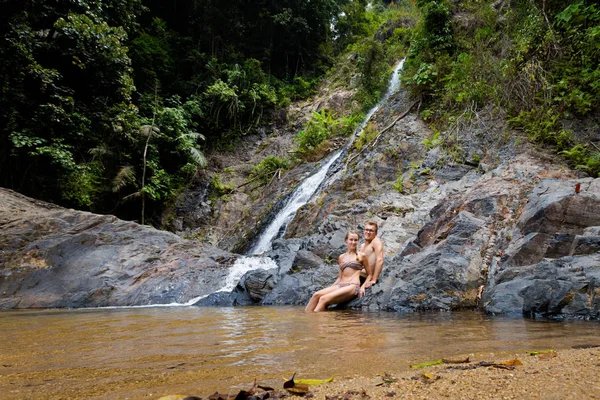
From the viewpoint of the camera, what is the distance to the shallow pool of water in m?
1.76

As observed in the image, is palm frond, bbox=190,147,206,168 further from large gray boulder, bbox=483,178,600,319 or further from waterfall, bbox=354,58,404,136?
large gray boulder, bbox=483,178,600,319

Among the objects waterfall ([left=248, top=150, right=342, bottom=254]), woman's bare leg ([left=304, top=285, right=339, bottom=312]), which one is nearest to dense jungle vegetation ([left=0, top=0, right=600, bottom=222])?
waterfall ([left=248, top=150, right=342, bottom=254])

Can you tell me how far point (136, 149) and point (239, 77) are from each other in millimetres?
7400

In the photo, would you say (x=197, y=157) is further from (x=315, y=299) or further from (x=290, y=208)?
(x=315, y=299)

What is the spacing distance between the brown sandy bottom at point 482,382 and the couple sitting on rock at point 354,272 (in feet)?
12.0

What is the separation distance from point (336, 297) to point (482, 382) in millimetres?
3995

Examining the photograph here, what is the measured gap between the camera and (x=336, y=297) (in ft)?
18.0

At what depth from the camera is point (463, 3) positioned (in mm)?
13594

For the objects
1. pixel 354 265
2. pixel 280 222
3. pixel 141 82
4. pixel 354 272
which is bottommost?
pixel 354 272

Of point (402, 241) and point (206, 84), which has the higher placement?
point (206, 84)

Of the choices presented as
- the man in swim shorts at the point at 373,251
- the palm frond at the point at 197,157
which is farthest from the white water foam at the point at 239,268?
the palm frond at the point at 197,157

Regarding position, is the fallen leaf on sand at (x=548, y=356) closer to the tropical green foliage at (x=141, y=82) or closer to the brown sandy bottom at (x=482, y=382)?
the brown sandy bottom at (x=482, y=382)

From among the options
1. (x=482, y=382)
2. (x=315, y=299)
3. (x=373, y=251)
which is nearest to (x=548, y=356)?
(x=482, y=382)

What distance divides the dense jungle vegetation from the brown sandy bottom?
7.39 m
